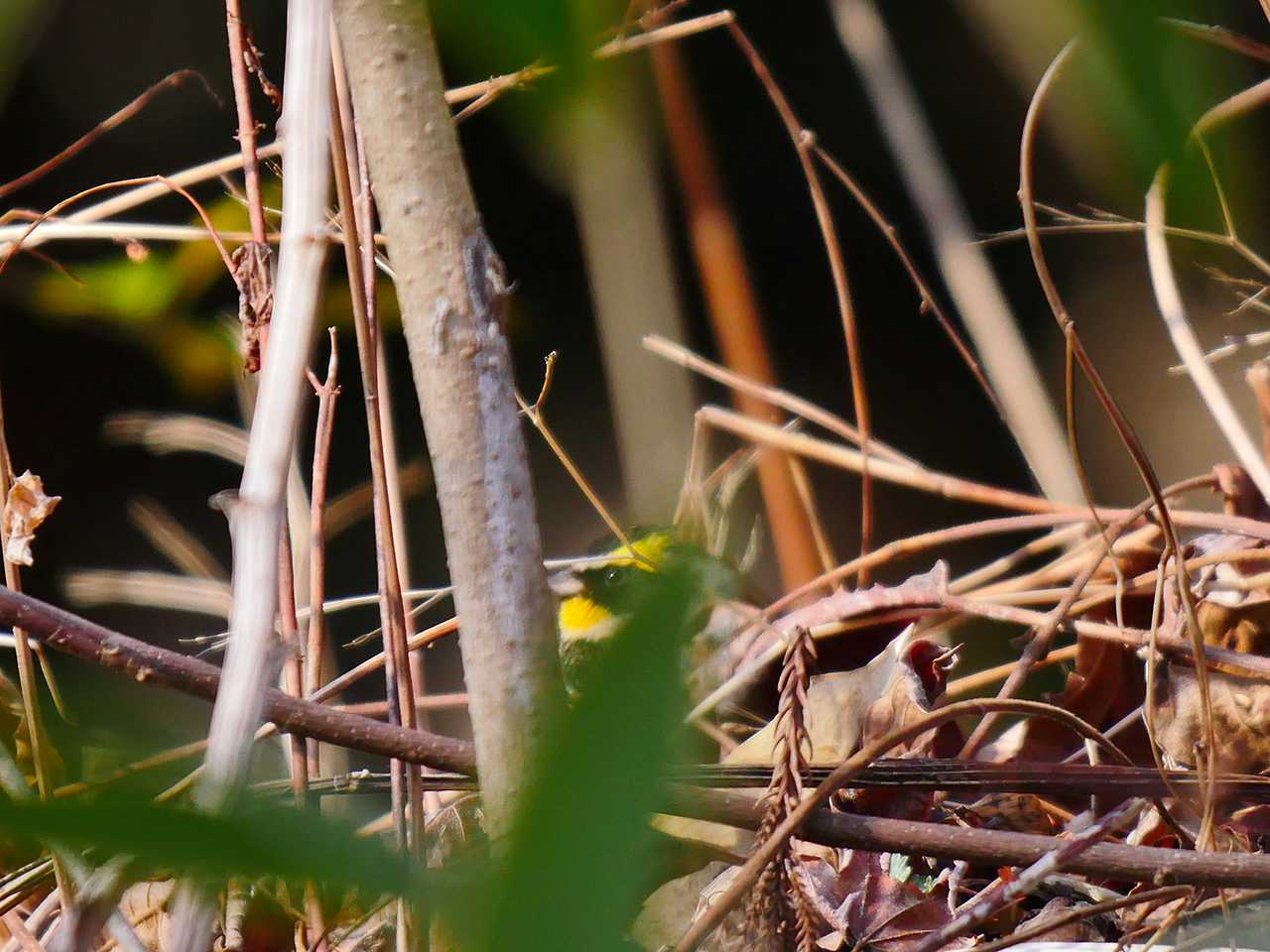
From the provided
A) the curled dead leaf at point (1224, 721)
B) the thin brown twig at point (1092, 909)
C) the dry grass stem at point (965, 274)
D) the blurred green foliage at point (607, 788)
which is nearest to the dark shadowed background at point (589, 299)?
the dry grass stem at point (965, 274)

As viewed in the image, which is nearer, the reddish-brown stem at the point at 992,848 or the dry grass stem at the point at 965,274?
the reddish-brown stem at the point at 992,848

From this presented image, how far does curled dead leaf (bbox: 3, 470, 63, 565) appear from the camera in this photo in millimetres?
1154

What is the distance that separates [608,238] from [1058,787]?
55cm

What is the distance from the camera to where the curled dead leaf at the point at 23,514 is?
3.79ft

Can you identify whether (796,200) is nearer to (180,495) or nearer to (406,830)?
(180,495)

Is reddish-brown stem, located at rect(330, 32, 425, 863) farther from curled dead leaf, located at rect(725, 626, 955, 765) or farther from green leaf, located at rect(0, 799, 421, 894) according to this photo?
green leaf, located at rect(0, 799, 421, 894)

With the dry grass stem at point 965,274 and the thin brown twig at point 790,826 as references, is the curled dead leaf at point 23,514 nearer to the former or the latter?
the thin brown twig at point 790,826

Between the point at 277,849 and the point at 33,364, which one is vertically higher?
the point at 33,364

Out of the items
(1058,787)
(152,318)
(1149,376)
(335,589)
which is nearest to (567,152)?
(1058,787)

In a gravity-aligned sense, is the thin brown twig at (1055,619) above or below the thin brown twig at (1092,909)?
above

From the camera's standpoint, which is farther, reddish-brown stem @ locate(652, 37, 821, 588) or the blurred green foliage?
reddish-brown stem @ locate(652, 37, 821, 588)

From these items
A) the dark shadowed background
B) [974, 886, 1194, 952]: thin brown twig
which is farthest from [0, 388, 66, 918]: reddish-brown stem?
the dark shadowed background

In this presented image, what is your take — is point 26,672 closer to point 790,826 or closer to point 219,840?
point 790,826

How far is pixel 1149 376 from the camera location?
2.80 metres
